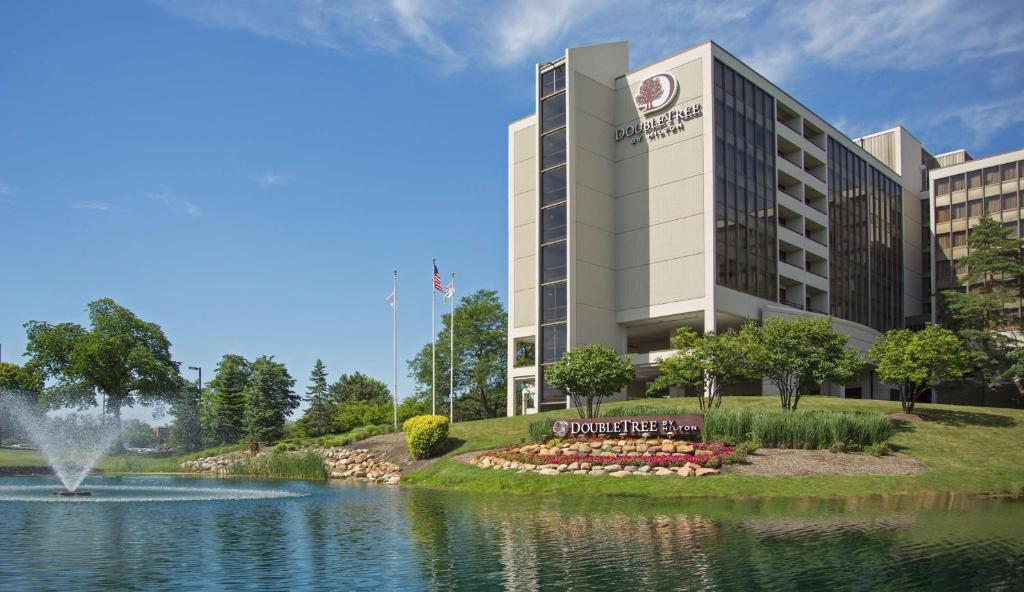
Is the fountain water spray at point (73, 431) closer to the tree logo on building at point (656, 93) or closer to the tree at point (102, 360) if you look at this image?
the tree at point (102, 360)

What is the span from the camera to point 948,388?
80.4 meters

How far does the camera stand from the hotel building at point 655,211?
64500 millimetres

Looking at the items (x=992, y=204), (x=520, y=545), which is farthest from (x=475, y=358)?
(x=520, y=545)

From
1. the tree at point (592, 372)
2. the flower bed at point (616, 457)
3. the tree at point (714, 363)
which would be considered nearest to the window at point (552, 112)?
the tree at point (592, 372)

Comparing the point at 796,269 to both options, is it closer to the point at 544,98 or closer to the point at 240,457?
the point at 544,98

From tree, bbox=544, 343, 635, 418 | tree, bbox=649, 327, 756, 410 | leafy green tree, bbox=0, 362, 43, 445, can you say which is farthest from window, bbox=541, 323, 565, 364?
leafy green tree, bbox=0, 362, 43, 445

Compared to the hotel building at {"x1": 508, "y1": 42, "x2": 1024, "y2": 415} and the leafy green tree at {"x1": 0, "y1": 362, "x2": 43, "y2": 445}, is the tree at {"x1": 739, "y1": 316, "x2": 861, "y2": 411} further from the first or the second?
the leafy green tree at {"x1": 0, "y1": 362, "x2": 43, "y2": 445}

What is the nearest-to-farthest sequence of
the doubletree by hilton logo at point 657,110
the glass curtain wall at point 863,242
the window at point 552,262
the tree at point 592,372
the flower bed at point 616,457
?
the flower bed at point 616,457 < the tree at point 592,372 < the doubletree by hilton logo at point 657,110 < the window at point 552,262 < the glass curtain wall at point 863,242

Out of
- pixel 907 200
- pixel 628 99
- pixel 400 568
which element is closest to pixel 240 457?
pixel 628 99

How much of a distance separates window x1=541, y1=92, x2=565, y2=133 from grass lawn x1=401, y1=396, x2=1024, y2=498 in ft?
86.4

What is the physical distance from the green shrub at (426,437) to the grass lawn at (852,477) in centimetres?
115

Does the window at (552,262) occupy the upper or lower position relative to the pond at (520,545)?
upper

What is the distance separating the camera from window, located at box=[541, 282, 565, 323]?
6562cm

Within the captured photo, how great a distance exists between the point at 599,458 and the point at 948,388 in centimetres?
5813
